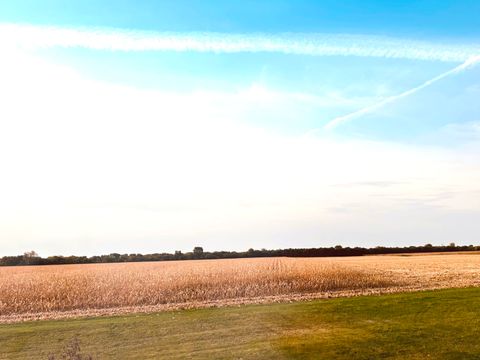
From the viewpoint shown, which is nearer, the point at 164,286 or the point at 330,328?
the point at 330,328

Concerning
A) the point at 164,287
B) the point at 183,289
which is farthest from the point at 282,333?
the point at 183,289

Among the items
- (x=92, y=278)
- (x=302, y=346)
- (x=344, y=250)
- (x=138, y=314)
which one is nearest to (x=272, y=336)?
(x=302, y=346)

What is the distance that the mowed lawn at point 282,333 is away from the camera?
13500mm

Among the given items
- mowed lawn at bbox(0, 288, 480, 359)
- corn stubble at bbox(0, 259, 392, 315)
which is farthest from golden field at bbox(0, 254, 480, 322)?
mowed lawn at bbox(0, 288, 480, 359)

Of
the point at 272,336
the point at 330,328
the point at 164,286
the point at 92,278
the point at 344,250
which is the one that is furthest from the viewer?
the point at 344,250

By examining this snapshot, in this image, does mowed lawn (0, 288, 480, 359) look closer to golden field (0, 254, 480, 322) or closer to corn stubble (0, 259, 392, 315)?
golden field (0, 254, 480, 322)

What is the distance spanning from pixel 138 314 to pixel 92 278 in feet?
41.5

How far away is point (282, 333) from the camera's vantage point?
15.7 metres

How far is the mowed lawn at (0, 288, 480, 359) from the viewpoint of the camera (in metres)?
13.5

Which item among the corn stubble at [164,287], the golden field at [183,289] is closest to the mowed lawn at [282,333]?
the golden field at [183,289]

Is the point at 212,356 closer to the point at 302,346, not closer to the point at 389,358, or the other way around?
the point at 302,346

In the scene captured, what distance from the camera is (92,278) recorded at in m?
33.2

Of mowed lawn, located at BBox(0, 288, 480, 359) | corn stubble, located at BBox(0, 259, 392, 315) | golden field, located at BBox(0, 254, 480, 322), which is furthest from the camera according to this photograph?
corn stubble, located at BBox(0, 259, 392, 315)

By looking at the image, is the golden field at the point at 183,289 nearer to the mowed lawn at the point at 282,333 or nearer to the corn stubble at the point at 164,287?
the corn stubble at the point at 164,287
